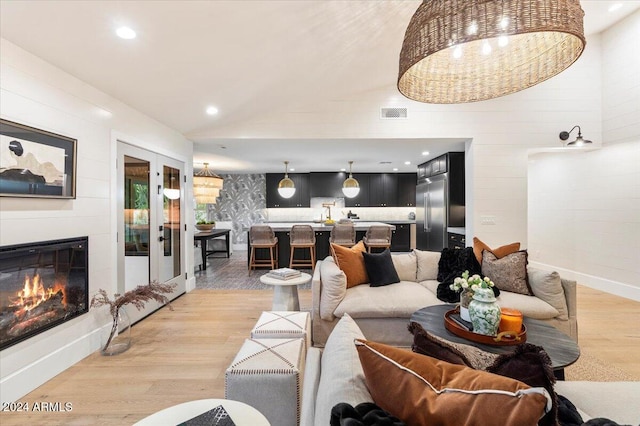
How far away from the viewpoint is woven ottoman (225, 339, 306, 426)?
4.79 ft

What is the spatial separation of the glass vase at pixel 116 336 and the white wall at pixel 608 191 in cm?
617

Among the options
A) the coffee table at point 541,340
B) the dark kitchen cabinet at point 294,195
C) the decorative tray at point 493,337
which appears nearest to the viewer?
the coffee table at point 541,340

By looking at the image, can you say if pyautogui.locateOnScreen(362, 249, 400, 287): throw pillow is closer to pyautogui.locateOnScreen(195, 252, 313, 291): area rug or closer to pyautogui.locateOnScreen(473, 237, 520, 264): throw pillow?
pyautogui.locateOnScreen(473, 237, 520, 264): throw pillow

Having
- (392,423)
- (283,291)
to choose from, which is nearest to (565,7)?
(392,423)

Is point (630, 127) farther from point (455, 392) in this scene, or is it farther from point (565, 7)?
point (455, 392)

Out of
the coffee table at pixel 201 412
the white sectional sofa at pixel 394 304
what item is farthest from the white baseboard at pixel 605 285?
the coffee table at pixel 201 412

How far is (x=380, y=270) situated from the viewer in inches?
121

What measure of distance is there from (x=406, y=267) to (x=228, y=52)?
2858 millimetres

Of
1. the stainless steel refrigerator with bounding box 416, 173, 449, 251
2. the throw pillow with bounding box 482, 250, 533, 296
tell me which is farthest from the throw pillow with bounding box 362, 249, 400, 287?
the stainless steel refrigerator with bounding box 416, 173, 449, 251

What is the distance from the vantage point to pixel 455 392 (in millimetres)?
733

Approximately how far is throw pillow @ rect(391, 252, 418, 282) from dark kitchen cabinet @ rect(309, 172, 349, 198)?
5.19 meters

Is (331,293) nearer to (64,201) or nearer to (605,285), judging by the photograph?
(64,201)

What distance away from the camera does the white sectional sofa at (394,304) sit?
256cm

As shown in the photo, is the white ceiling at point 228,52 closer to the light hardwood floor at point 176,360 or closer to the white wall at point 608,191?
Answer: the white wall at point 608,191
